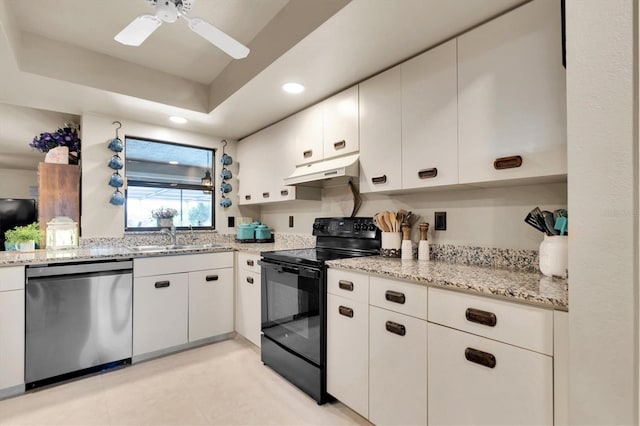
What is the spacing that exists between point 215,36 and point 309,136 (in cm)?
113

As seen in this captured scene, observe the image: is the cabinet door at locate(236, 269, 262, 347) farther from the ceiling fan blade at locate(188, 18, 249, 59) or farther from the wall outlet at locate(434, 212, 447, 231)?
the ceiling fan blade at locate(188, 18, 249, 59)

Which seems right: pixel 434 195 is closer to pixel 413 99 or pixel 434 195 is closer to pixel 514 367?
pixel 413 99

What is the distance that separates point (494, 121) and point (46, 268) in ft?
9.26

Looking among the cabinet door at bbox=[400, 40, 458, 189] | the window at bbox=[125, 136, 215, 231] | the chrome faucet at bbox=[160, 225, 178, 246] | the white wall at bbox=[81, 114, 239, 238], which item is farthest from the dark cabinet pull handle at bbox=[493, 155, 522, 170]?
the white wall at bbox=[81, 114, 239, 238]

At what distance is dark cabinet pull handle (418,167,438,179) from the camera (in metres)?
1.70

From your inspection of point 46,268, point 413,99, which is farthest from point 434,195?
point 46,268

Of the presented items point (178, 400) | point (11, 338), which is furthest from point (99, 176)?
point (178, 400)

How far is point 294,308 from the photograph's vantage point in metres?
2.09

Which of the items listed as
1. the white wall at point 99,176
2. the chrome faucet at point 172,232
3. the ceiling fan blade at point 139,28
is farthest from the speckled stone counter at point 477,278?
the white wall at point 99,176

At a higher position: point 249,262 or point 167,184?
point 167,184

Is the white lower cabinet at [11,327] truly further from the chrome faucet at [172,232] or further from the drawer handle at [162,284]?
the chrome faucet at [172,232]

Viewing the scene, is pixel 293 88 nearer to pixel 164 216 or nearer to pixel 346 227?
pixel 346 227

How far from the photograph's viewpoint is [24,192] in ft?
21.4

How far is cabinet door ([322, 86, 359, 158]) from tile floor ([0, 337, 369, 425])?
1.67 metres
